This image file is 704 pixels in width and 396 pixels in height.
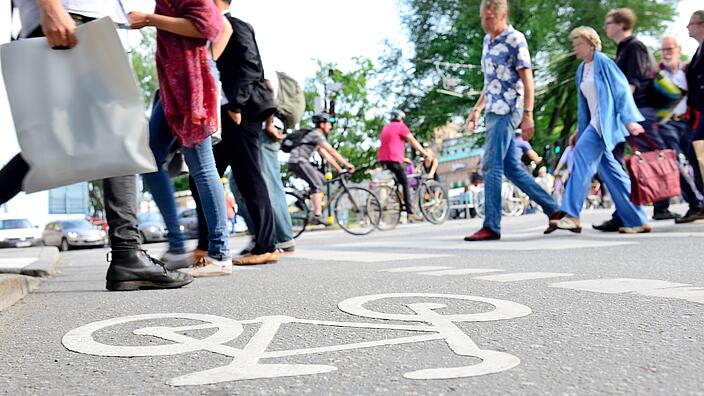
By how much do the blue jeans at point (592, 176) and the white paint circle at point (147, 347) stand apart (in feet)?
16.6

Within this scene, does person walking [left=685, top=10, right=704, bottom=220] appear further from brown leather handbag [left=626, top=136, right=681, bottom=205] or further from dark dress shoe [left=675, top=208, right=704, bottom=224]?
brown leather handbag [left=626, top=136, right=681, bottom=205]

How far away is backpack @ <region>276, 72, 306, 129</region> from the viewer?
668cm

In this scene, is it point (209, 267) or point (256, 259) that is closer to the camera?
point (209, 267)

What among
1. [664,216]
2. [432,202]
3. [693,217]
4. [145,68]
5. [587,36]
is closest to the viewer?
[587,36]

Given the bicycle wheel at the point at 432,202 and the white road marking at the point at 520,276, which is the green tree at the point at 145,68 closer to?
the bicycle wheel at the point at 432,202

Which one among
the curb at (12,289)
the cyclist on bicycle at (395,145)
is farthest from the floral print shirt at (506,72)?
the cyclist on bicycle at (395,145)

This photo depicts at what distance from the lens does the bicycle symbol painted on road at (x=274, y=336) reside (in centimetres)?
179

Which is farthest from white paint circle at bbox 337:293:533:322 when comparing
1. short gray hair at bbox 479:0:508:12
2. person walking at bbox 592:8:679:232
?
person walking at bbox 592:8:679:232

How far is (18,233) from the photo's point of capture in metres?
34.1

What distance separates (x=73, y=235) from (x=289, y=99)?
26394mm

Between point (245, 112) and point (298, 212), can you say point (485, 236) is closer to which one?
point (245, 112)

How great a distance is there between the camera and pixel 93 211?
66062 millimetres

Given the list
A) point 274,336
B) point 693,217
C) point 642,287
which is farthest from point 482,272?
point 693,217

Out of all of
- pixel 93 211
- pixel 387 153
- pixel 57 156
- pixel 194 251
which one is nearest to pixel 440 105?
pixel 387 153
